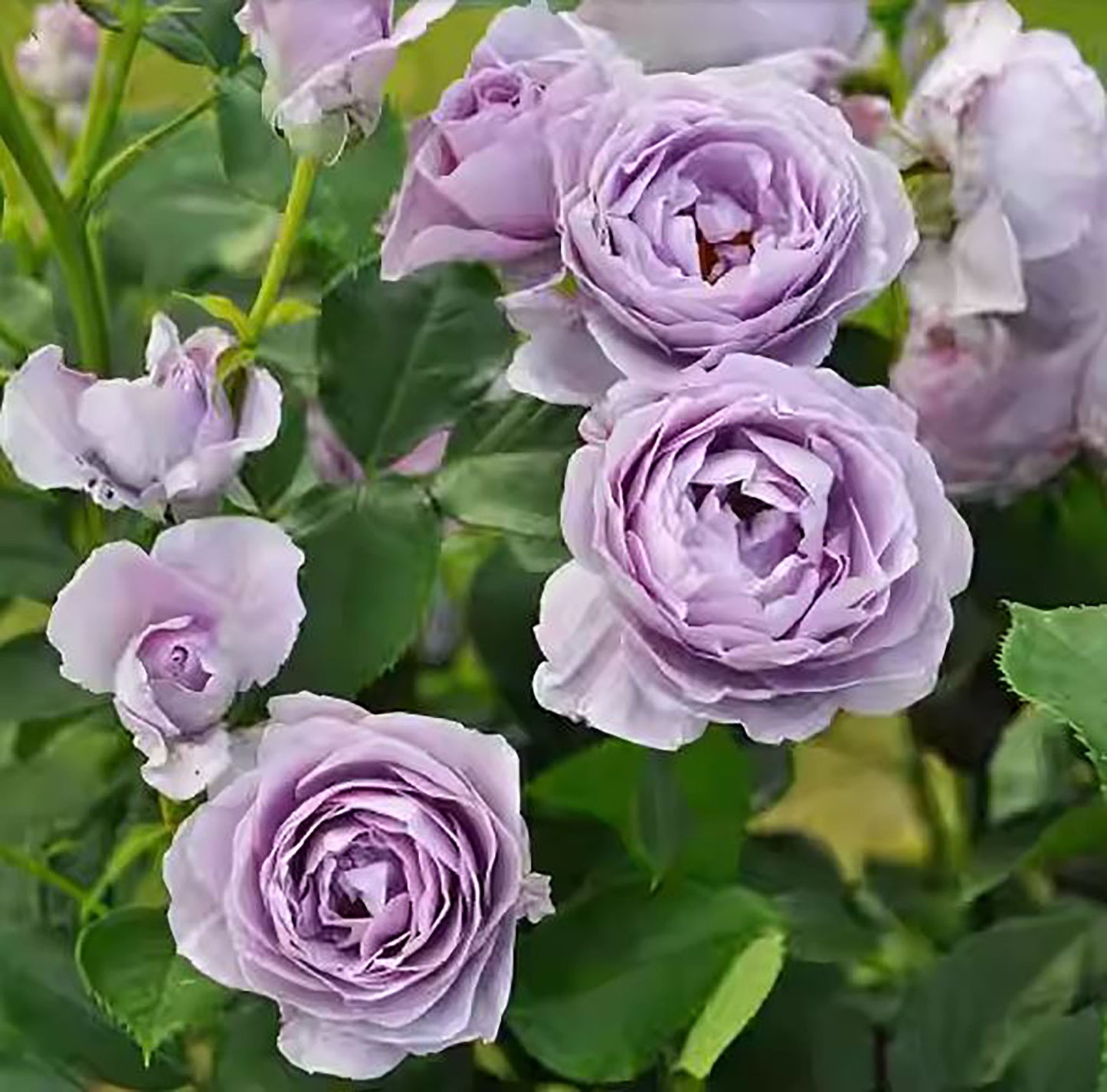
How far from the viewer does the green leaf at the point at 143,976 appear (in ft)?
1.20

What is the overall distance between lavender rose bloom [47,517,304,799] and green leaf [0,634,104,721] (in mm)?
71

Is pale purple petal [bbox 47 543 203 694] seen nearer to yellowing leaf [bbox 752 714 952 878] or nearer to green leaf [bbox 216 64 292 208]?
green leaf [bbox 216 64 292 208]

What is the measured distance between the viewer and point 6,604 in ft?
1.55

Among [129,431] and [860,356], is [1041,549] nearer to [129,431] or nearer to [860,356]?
[860,356]

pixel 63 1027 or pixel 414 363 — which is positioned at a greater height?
pixel 414 363

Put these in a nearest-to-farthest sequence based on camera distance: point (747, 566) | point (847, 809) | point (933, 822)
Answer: point (747, 566) < point (933, 822) < point (847, 809)

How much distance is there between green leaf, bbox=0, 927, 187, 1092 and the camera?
16.2 inches

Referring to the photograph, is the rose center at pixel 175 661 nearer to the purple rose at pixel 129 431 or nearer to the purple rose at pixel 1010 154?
the purple rose at pixel 129 431

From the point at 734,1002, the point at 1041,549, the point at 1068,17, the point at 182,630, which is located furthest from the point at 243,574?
the point at 1068,17

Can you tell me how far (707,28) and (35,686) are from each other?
18 centimetres

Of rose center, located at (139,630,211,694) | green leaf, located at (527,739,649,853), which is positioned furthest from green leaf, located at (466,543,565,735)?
rose center, located at (139,630,211,694)

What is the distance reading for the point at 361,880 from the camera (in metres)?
0.33

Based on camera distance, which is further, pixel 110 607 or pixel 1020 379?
pixel 1020 379

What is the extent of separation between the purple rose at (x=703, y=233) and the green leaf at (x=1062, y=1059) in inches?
6.2
